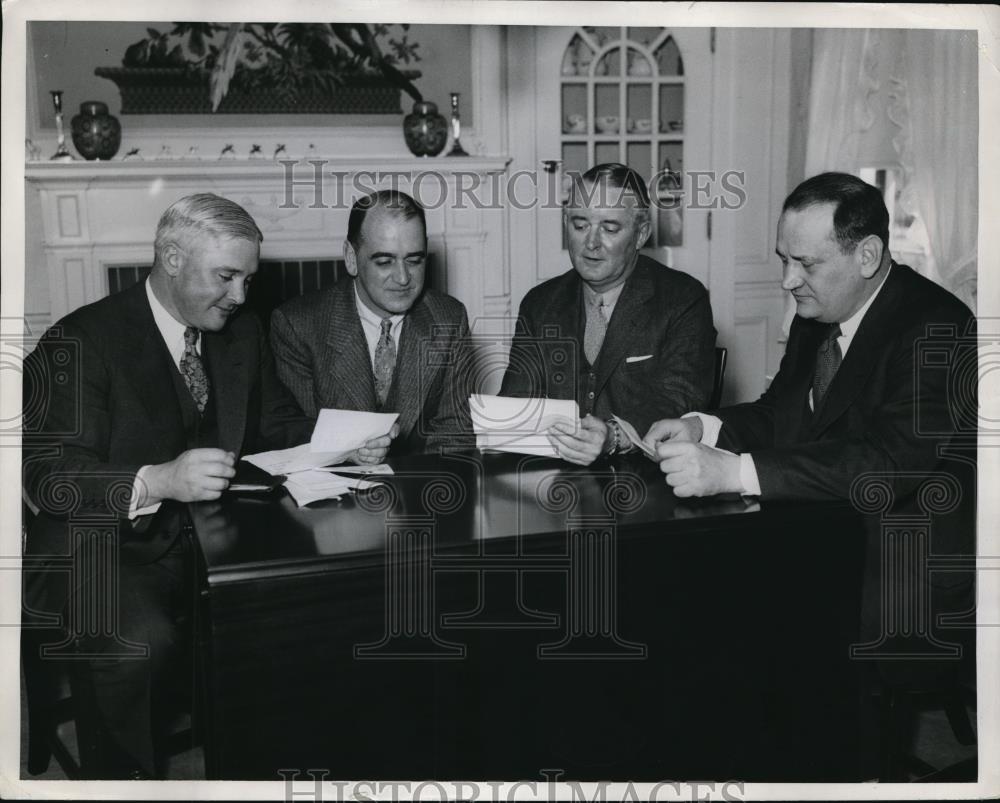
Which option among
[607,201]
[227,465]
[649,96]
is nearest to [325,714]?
[227,465]

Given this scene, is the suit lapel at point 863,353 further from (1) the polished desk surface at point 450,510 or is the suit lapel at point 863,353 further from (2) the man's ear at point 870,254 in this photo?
(1) the polished desk surface at point 450,510

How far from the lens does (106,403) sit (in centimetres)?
248

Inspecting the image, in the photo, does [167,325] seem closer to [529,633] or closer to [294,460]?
[294,460]

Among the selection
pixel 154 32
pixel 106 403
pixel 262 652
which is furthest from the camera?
pixel 154 32

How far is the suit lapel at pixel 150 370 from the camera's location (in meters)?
2.51

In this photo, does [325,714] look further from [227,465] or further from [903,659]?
[903,659]

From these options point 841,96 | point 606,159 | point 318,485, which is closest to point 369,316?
point 318,485

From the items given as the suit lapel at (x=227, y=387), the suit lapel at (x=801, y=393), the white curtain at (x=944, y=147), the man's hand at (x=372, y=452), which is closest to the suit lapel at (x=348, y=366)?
the suit lapel at (x=227, y=387)

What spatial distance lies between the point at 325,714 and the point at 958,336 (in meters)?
1.66

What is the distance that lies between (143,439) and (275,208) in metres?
2.19

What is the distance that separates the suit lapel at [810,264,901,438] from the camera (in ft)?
7.71

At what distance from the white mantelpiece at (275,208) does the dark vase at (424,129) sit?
0.26 ft

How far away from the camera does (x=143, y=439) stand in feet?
8.19

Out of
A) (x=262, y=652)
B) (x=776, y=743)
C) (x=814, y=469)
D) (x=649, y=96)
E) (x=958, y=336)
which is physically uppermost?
(x=649, y=96)
